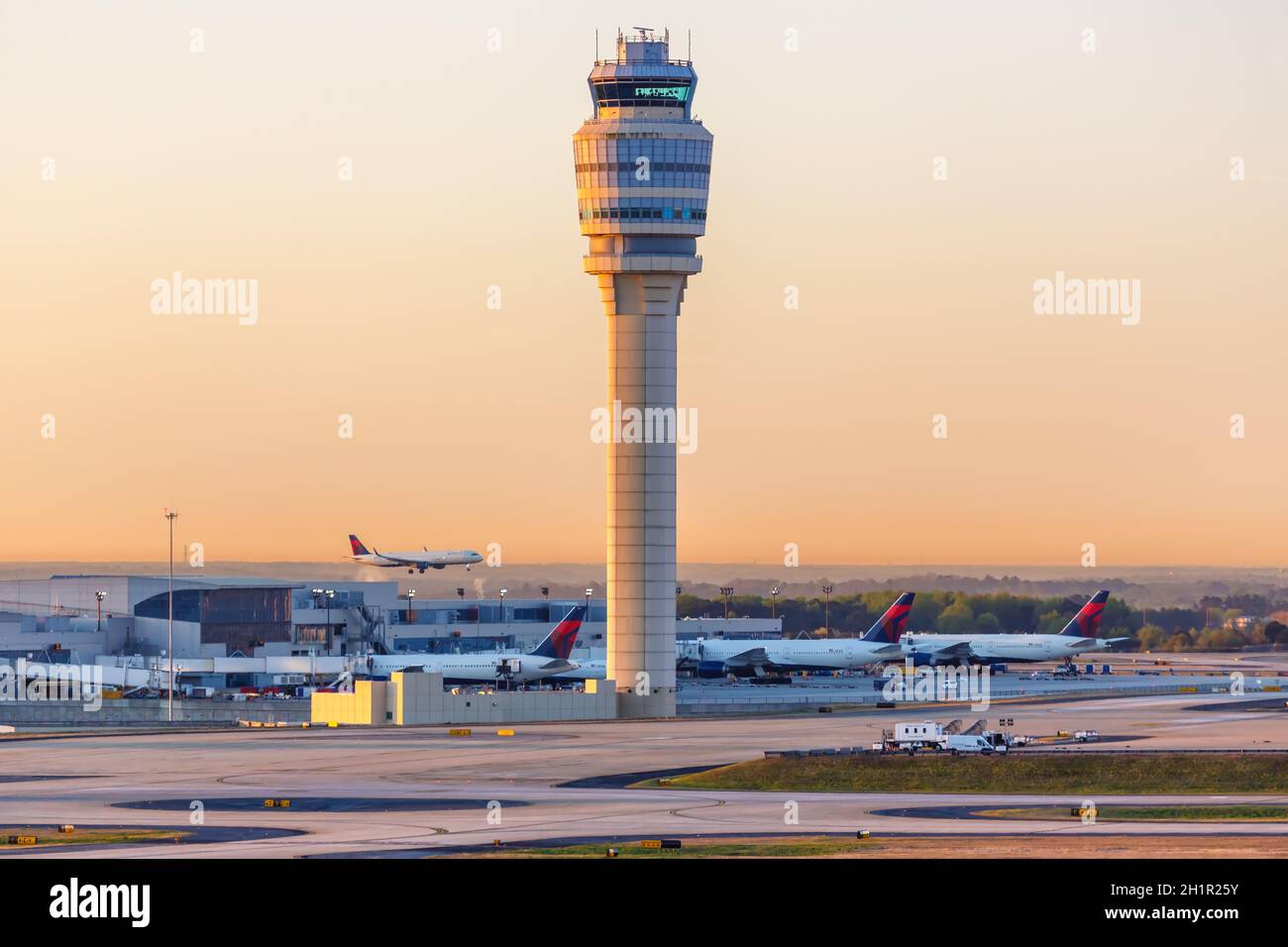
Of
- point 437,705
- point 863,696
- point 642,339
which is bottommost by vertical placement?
point 863,696

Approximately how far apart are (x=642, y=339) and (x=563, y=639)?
44877 millimetres

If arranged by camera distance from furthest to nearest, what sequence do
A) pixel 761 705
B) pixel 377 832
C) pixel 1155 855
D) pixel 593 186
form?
pixel 761 705
pixel 593 186
pixel 377 832
pixel 1155 855

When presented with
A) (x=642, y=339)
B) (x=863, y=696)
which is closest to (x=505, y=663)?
(x=863, y=696)

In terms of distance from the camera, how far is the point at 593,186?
146m

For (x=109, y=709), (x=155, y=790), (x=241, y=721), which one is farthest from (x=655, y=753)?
(x=109, y=709)

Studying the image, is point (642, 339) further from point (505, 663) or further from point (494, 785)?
point (494, 785)

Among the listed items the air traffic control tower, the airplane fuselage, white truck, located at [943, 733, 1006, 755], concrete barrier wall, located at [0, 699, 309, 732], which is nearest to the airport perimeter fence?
the air traffic control tower

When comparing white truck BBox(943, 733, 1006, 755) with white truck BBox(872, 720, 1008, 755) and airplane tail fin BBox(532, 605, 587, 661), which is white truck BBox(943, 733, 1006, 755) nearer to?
white truck BBox(872, 720, 1008, 755)

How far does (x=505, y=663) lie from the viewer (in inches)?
7111

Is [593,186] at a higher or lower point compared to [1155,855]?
higher
